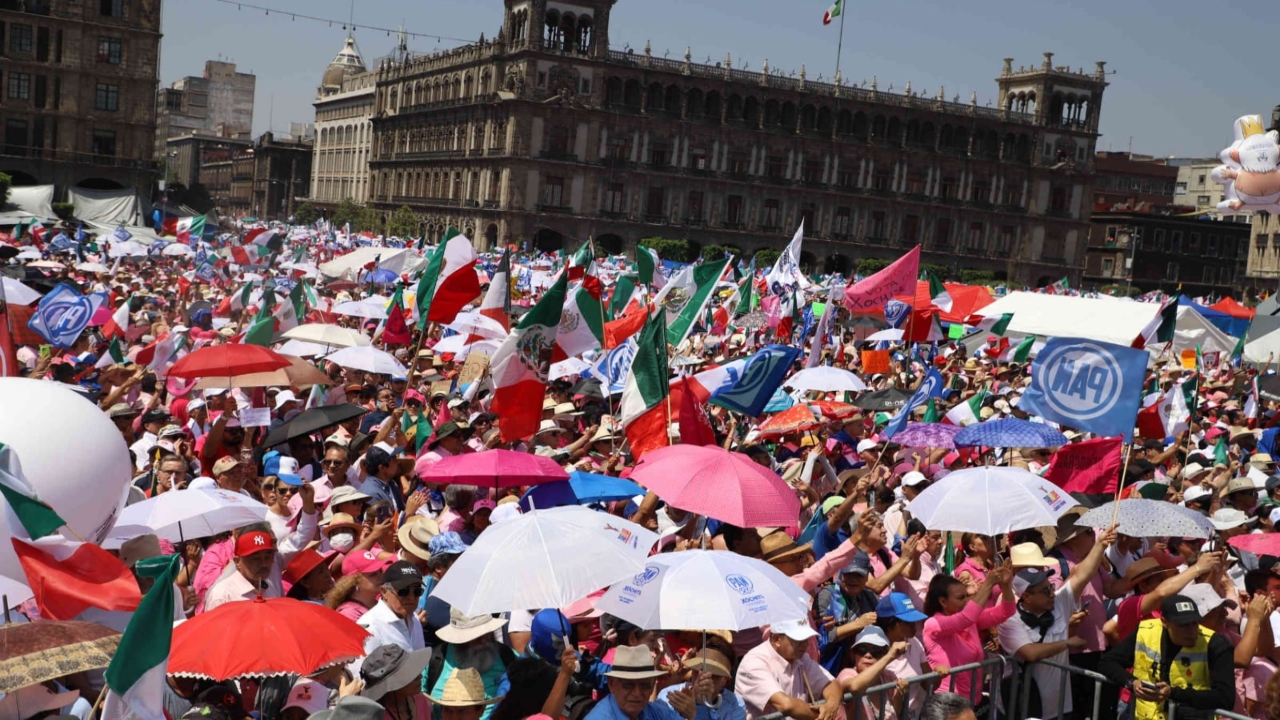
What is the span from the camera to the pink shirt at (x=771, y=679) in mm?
5344

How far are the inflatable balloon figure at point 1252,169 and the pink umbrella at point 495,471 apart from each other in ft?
26.3

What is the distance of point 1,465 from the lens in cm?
453

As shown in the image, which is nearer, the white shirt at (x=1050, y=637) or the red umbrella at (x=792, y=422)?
the white shirt at (x=1050, y=637)

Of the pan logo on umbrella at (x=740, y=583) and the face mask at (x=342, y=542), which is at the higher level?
the pan logo on umbrella at (x=740, y=583)

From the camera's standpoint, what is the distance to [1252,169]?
12.4 m

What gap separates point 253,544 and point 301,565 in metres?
0.43

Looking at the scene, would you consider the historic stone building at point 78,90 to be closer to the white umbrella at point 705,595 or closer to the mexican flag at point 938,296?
the mexican flag at point 938,296

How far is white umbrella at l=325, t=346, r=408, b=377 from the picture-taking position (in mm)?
11797

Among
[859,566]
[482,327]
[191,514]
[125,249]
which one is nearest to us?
[191,514]

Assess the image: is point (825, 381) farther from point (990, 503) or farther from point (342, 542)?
point (342, 542)

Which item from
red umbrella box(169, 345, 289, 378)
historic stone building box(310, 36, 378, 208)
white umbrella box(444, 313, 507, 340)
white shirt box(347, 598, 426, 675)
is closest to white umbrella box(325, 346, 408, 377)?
white umbrella box(444, 313, 507, 340)

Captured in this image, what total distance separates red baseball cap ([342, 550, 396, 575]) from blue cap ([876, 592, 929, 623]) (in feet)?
7.09

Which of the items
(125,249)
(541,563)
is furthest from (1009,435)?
(125,249)

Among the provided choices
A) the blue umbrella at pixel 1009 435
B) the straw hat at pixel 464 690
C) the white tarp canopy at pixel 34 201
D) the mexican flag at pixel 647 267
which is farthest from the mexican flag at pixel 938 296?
Result: the white tarp canopy at pixel 34 201
